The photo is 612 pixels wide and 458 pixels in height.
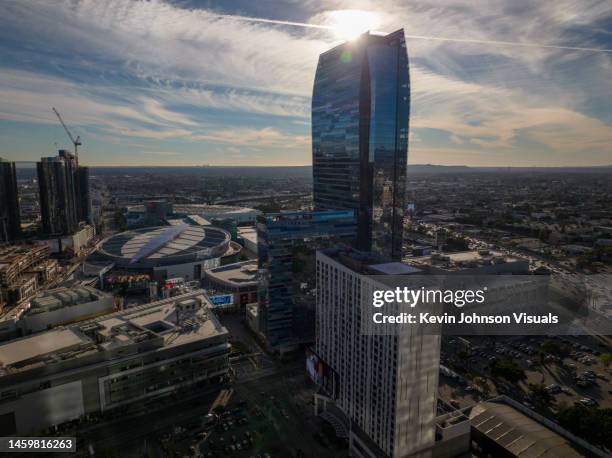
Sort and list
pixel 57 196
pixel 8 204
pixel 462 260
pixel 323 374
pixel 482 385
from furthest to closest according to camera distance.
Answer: pixel 57 196 → pixel 8 204 → pixel 462 260 → pixel 482 385 → pixel 323 374

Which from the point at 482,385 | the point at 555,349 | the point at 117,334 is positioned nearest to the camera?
the point at 482,385

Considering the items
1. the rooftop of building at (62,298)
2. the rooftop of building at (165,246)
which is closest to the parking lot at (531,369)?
the rooftop of building at (62,298)

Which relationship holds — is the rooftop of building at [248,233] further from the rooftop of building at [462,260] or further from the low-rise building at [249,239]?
the rooftop of building at [462,260]

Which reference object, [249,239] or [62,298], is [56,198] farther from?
[62,298]

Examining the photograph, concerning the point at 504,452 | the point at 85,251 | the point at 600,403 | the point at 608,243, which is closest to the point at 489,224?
the point at 608,243

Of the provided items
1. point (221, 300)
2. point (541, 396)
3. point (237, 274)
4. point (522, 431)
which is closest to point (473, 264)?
point (541, 396)

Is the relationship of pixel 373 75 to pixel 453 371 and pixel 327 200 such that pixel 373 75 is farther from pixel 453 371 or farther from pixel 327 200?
pixel 453 371
